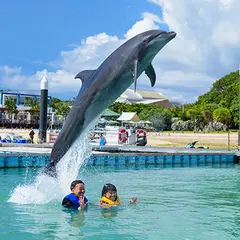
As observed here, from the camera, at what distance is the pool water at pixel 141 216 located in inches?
334

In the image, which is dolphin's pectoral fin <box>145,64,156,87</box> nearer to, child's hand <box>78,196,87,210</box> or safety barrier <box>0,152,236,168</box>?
child's hand <box>78,196,87,210</box>

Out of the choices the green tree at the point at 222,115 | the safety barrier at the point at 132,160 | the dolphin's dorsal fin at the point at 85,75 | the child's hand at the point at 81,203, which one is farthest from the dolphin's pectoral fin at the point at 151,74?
the green tree at the point at 222,115

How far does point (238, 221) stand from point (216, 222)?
581 millimetres

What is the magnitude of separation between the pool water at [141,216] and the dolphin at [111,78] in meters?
1.57

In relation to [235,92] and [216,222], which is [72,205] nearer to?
[216,222]

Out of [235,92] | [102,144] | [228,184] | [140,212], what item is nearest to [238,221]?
[140,212]

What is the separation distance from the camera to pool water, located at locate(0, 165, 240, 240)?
27.9ft

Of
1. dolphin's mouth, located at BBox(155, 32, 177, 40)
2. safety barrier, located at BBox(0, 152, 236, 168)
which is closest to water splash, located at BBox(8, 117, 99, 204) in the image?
dolphin's mouth, located at BBox(155, 32, 177, 40)

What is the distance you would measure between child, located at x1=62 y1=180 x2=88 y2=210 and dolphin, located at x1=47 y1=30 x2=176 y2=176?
78 centimetres

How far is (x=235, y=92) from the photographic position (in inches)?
3361

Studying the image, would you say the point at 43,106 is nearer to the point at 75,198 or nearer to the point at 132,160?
the point at 132,160

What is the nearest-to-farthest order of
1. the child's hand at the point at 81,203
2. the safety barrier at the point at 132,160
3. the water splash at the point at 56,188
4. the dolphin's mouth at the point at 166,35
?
the dolphin's mouth at the point at 166,35, the child's hand at the point at 81,203, the water splash at the point at 56,188, the safety barrier at the point at 132,160

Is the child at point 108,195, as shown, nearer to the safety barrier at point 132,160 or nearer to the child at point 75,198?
the child at point 75,198

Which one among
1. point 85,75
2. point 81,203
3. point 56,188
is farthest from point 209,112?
point 85,75
